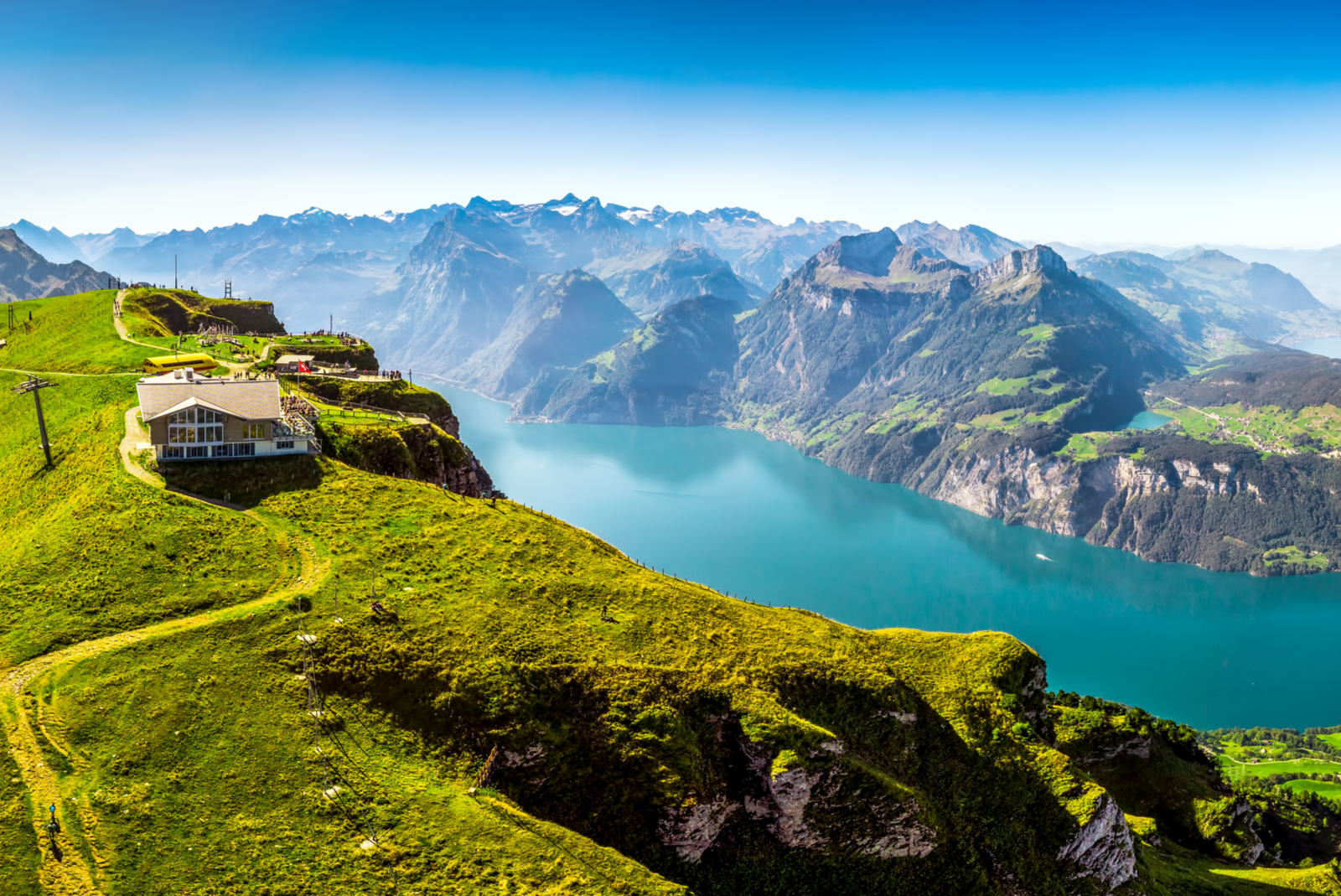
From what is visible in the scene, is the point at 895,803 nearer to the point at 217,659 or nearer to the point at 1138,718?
the point at 217,659

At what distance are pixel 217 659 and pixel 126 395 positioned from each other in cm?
5072

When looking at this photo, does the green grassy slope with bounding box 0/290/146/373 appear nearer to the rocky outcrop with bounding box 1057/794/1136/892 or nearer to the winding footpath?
the winding footpath

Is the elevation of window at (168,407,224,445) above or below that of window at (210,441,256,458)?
above

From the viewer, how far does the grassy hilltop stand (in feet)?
108

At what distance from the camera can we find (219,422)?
59531mm

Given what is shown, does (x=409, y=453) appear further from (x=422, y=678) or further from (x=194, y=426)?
(x=422, y=678)

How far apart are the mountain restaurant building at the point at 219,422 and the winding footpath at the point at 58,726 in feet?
46.8

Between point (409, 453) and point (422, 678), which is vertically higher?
point (409, 453)

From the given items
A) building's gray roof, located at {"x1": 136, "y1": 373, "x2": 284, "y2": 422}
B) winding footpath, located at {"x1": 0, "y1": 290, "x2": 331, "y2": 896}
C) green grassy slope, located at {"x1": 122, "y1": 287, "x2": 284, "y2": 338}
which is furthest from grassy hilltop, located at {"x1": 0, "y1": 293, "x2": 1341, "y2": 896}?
green grassy slope, located at {"x1": 122, "y1": 287, "x2": 284, "y2": 338}

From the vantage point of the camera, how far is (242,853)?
31.3 m

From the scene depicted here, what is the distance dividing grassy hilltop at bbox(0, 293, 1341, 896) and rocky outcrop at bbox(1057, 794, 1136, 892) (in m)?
0.21

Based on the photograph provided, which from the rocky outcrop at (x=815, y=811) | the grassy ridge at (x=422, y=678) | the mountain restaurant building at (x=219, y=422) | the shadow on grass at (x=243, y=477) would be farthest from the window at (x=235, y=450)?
the rocky outcrop at (x=815, y=811)

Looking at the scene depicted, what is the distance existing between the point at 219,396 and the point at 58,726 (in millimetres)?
32846

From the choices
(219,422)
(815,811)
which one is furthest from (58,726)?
(815,811)
